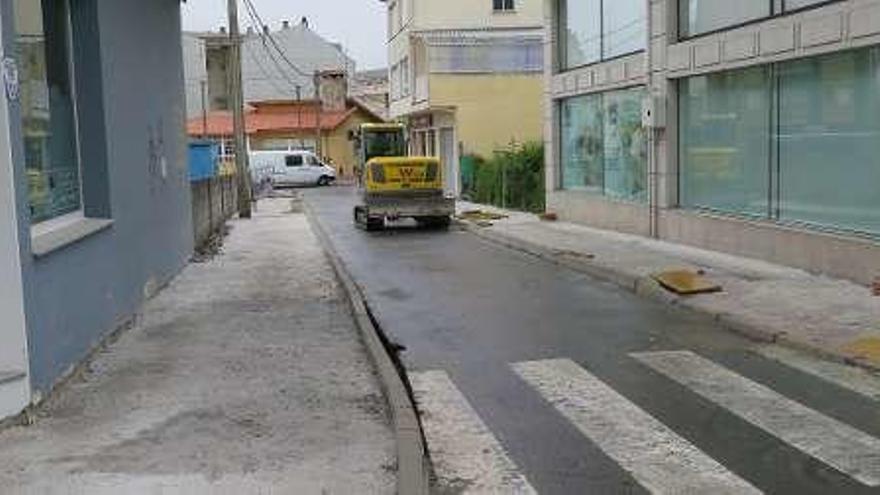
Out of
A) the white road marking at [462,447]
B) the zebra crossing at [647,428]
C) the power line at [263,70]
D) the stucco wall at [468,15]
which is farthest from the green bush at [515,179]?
the power line at [263,70]

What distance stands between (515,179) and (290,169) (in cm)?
3054

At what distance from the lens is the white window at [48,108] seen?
8.59 meters

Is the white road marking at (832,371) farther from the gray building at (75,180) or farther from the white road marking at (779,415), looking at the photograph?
the gray building at (75,180)

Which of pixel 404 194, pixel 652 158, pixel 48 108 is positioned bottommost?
pixel 404 194

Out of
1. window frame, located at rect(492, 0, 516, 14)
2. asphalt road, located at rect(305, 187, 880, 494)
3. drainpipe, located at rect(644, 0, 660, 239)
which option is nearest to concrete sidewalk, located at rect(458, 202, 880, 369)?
asphalt road, located at rect(305, 187, 880, 494)

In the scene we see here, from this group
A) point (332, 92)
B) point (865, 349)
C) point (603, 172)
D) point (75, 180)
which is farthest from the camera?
point (332, 92)

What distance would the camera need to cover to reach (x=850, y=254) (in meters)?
13.4

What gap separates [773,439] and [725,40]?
36.3 feet

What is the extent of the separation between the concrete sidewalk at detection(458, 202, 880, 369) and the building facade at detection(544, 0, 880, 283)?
0.55 m

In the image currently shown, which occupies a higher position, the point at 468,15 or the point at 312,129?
the point at 468,15

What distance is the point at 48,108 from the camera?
9.45 m

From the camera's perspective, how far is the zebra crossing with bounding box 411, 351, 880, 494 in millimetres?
6258

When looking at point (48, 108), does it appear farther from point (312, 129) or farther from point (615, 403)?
point (312, 129)

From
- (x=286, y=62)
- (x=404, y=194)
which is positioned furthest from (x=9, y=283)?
(x=286, y=62)
